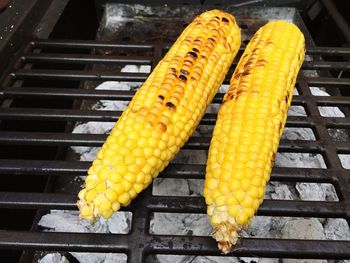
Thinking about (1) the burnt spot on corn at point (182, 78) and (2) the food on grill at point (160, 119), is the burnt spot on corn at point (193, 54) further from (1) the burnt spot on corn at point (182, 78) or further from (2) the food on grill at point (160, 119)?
(1) the burnt spot on corn at point (182, 78)

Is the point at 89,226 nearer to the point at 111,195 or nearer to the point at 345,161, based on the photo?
the point at 111,195

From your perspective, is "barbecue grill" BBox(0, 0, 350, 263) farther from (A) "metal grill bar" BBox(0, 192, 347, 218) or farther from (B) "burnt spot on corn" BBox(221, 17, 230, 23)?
(B) "burnt spot on corn" BBox(221, 17, 230, 23)

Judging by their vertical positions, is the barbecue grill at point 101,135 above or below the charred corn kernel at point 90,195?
above

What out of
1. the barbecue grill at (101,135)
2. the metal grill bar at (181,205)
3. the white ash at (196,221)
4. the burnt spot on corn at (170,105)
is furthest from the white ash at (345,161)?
the burnt spot on corn at (170,105)

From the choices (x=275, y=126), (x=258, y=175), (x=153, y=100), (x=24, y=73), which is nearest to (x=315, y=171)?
(x=275, y=126)

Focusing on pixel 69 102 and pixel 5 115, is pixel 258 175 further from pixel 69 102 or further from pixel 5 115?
pixel 69 102
